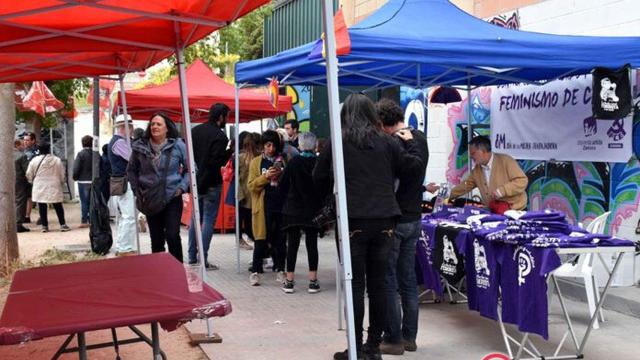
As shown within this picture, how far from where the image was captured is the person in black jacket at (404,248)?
5.32 metres

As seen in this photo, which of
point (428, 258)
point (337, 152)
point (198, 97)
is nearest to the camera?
point (337, 152)

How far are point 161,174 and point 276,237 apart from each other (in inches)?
81.9

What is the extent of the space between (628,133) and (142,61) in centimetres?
501

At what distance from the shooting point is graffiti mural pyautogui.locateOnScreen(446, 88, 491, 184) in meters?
10.1

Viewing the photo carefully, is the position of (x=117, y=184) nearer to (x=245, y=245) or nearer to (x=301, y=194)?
(x=245, y=245)

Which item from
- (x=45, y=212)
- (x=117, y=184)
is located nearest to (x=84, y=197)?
(x=45, y=212)

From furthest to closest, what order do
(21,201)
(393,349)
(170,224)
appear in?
(21,201)
(170,224)
(393,349)

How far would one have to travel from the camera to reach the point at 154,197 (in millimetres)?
6605

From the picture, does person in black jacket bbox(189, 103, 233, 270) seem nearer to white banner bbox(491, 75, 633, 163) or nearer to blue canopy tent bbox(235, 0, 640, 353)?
blue canopy tent bbox(235, 0, 640, 353)

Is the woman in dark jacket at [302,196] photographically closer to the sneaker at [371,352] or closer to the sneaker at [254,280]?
the sneaker at [254,280]

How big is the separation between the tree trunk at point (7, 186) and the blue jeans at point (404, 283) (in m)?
5.94

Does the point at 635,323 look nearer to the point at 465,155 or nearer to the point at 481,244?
the point at 481,244

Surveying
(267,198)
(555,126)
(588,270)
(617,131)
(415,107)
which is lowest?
(588,270)

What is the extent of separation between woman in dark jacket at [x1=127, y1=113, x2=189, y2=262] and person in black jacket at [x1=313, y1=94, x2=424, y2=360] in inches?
83.8
